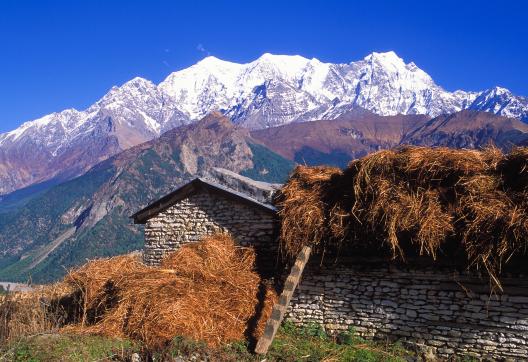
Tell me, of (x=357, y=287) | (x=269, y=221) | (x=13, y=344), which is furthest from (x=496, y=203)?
(x=13, y=344)

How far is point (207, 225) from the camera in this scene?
13.9m

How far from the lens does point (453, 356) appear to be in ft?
32.6

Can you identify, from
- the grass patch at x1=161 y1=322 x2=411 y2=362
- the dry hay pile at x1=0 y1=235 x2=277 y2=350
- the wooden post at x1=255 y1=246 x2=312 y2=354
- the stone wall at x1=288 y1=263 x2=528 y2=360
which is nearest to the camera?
the grass patch at x1=161 y1=322 x2=411 y2=362

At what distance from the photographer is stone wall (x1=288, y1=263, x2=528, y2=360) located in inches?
373

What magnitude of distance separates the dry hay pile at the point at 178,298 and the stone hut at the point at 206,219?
0.44m

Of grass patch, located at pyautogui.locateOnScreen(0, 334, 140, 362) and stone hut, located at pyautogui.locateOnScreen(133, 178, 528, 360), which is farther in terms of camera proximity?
stone hut, located at pyautogui.locateOnScreen(133, 178, 528, 360)

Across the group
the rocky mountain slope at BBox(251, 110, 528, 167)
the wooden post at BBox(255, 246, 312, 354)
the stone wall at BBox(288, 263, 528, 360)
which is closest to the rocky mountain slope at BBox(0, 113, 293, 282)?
the rocky mountain slope at BBox(251, 110, 528, 167)

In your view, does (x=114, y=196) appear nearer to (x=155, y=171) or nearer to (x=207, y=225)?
(x=155, y=171)

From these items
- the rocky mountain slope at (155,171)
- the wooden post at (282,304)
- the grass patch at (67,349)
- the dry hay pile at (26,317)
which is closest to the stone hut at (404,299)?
the wooden post at (282,304)

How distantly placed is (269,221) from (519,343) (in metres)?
6.16

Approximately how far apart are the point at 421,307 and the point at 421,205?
6.93 ft

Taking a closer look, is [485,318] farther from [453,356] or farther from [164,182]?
[164,182]

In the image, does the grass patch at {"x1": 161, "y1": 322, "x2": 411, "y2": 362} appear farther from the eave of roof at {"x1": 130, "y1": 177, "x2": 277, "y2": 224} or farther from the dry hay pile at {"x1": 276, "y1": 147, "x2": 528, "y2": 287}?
the eave of roof at {"x1": 130, "y1": 177, "x2": 277, "y2": 224}

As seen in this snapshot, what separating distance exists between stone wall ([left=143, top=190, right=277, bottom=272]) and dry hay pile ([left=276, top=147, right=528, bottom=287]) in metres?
1.10
